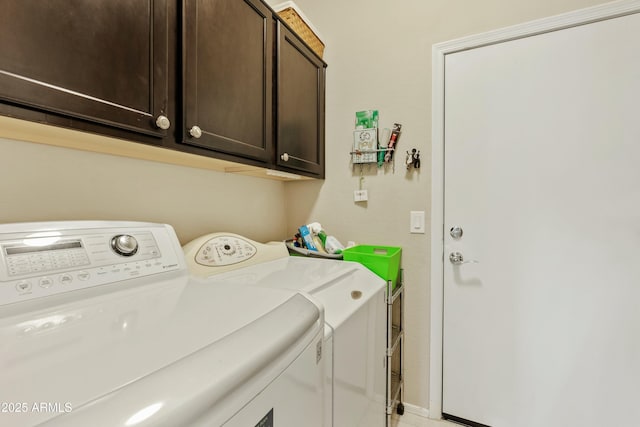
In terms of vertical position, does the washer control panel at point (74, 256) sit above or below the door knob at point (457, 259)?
above

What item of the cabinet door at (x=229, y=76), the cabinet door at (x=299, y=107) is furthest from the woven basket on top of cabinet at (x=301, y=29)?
the cabinet door at (x=229, y=76)

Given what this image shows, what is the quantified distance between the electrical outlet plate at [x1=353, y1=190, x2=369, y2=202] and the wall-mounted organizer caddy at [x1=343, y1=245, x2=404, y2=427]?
30 centimetres

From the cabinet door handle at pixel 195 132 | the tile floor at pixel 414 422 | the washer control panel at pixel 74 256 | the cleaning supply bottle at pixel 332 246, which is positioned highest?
the cabinet door handle at pixel 195 132

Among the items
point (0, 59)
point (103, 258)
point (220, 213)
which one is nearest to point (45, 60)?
point (0, 59)

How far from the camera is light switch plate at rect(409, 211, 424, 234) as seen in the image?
1.63 metres

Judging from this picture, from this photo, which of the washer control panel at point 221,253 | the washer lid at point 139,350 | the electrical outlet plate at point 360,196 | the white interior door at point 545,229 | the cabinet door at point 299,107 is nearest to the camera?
the washer lid at point 139,350

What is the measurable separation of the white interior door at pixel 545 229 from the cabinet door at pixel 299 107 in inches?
29.6

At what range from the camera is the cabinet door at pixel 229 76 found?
0.95m

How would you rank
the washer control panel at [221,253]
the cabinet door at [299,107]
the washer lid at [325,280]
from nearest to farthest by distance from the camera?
the washer lid at [325,280] → the washer control panel at [221,253] → the cabinet door at [299,107]

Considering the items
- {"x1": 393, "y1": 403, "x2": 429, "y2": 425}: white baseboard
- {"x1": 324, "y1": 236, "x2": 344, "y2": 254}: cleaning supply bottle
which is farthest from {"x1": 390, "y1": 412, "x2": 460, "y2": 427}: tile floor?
{"x1": 324, "y1": 236, "x2": 344, "y2": 254}: cleaning supply bottle

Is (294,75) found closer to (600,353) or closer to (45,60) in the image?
(45,60)

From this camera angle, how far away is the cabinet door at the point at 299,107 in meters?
1.42

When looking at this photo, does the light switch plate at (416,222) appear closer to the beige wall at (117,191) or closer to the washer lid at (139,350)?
the beige wall at (117,191)

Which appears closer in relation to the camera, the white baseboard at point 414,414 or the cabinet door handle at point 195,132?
the cabinet door handle at point 195,132
